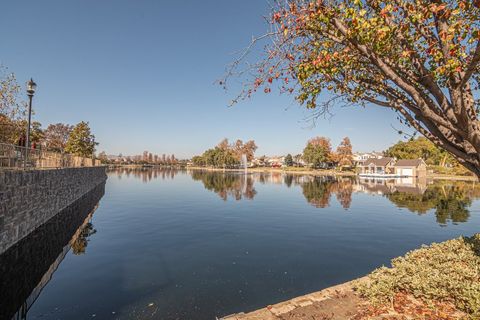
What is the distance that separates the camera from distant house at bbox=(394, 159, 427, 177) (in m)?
81.9

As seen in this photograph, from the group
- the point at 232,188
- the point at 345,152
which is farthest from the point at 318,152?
the point at 232,188

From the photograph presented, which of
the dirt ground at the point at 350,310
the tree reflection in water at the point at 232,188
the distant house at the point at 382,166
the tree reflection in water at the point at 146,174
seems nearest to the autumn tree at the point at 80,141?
the tree reflection in water at the point at 146,174

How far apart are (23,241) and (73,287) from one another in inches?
241

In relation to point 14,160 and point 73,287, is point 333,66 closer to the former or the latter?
point 73,287

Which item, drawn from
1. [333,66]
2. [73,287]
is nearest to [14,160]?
[73,287]

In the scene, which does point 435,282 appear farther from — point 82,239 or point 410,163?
point 410,163

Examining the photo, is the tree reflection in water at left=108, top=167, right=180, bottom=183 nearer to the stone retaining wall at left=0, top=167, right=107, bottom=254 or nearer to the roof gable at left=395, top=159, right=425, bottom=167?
the stone retaining wall at left=0, top=167, right=107, bottom=254

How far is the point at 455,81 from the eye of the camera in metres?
5.01

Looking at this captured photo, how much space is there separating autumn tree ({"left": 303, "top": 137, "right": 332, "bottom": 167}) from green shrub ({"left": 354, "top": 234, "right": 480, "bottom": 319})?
99587 millimetres

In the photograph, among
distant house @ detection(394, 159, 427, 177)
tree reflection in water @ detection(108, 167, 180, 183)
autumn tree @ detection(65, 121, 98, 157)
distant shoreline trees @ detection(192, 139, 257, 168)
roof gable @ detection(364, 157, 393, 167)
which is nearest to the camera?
autumn tree @ detection(65, 121, 98, 157)

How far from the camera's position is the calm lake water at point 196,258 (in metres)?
8.14

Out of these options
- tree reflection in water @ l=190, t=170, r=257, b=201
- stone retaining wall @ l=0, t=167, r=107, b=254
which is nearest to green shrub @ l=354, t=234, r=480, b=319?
stone retaining wall @ l=0, t=167, r=107, b=254

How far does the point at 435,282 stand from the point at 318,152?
103 metres

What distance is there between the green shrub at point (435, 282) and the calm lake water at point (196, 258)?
8.33ft
